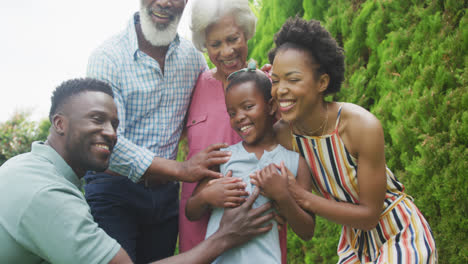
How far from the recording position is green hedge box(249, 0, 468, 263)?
2.40 meters

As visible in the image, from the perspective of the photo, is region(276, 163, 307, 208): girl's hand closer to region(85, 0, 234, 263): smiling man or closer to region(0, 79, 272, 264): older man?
region(0, 79, 272, 264): older man

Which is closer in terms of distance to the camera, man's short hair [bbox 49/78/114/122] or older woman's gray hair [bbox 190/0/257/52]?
man's short hair [bbox 49/78/114/122]

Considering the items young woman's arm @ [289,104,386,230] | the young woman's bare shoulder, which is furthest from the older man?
the young woman's bare shoulder

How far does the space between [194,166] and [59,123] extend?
2.90ft

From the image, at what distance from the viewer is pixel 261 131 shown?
2518 millimetres

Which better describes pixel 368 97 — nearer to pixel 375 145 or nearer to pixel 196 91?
pixel 375 145

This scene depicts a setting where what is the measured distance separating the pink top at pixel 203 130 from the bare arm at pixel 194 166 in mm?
208

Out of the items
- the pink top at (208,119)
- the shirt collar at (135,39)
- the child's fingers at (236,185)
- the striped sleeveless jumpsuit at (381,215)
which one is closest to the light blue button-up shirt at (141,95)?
the shirt collar at (135,39)

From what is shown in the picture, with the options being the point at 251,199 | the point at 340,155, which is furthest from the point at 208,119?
the point at 340,155

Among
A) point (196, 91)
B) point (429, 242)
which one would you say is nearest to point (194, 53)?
point (196, 91)

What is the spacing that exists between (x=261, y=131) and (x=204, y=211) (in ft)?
2.15

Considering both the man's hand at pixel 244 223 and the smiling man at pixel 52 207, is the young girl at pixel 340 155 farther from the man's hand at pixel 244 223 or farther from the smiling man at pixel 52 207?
the smiling man at pixel 52 207

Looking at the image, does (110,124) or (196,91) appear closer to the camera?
(110,124)

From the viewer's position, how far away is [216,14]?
2.85 m
